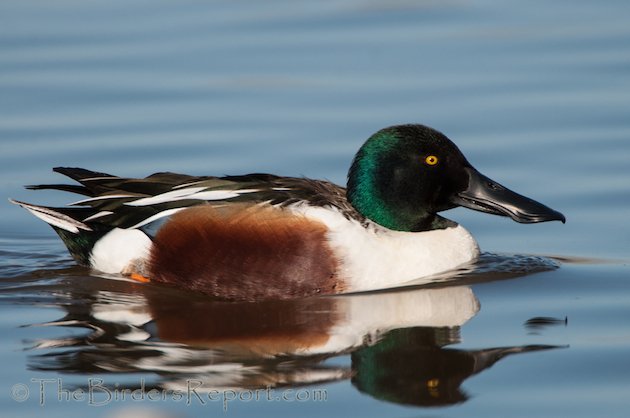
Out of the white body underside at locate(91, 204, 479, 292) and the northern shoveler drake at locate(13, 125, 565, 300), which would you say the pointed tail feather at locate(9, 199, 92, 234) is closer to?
the northern shoveler drake at locate(13, 125, 565, 300)

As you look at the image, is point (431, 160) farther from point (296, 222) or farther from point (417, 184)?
point (296, 222)

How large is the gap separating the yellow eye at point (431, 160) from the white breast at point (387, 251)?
384mm

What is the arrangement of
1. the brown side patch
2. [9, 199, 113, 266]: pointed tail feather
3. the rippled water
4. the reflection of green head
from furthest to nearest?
[9, 199, 113, 266]: pointed tail feather < the brown side patch < the rippled water < the reflection of green head

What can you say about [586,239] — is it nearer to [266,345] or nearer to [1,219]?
[266,345]

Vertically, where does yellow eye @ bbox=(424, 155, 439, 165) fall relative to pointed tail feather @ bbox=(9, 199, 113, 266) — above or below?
above

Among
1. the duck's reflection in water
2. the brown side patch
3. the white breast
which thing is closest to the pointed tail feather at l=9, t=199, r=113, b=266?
the duck's reflection in water

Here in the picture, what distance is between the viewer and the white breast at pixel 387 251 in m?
7.19

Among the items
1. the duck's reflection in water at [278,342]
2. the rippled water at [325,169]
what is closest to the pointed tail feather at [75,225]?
the rippled water at [325,169]

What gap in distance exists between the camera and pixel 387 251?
7.32 metres

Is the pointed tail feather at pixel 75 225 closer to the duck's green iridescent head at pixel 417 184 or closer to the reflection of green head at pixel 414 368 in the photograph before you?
the duck's green iridescent head at pixel 417 184

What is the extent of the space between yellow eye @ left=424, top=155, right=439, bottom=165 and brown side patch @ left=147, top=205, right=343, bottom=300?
0.70m

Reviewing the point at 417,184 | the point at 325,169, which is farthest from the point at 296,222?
the point at 325,169

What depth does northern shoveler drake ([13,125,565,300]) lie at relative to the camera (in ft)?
23.6

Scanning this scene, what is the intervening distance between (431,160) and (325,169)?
1717 millimetres
